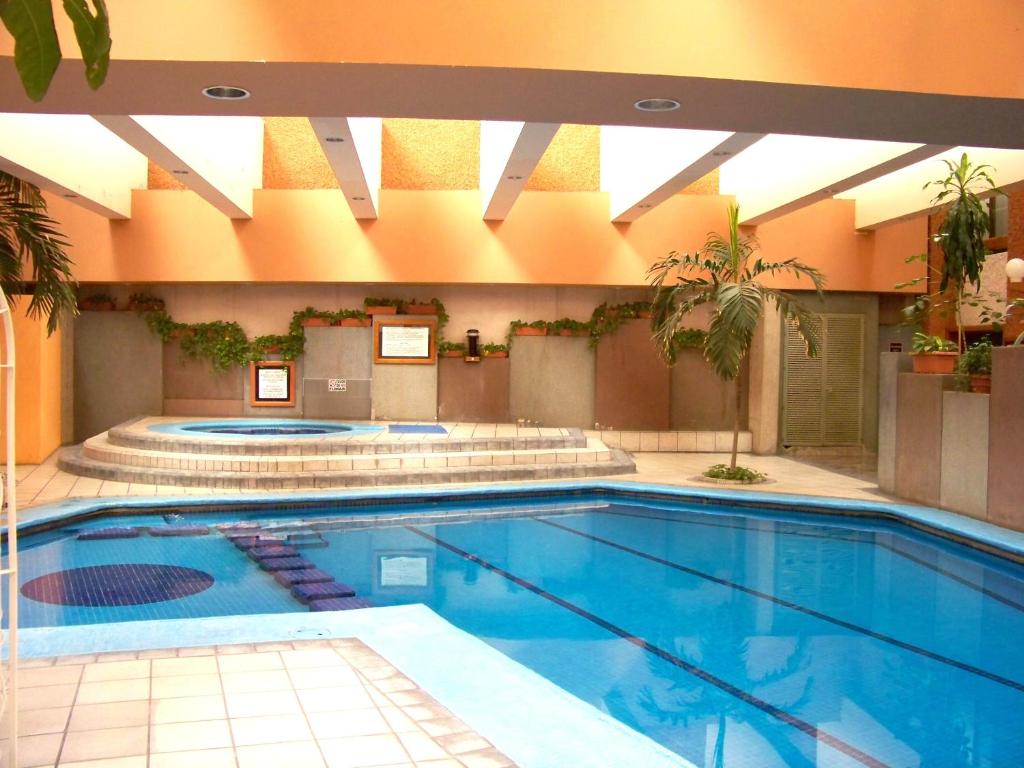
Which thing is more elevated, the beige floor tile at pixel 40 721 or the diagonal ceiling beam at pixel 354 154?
the diagonal ceiling beam at pixel 354 154

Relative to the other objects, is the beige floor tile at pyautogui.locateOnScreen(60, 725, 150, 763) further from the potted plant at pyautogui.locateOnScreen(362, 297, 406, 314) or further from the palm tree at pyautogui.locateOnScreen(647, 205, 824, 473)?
the potted plant at pyautogui.locateOnScreen(362, 297, 406, 314)

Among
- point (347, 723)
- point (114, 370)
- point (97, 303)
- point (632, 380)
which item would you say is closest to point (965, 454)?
point (632, 380)

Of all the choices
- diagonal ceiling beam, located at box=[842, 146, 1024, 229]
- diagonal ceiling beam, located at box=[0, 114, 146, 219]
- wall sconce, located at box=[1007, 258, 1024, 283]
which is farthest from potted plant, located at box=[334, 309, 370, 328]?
wall sconce, located at box=[1007, 258, 1024, 283]

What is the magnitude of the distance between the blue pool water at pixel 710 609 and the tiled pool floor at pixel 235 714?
3.83ft

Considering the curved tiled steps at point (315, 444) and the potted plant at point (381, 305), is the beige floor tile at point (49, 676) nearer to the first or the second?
the curved tiled steps at point (315, 444)

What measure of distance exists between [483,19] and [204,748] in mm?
3416

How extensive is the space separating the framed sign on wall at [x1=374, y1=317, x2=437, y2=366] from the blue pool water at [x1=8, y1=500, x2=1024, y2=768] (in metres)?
4.31

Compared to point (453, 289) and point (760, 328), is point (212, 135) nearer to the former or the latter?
point (453, 289)

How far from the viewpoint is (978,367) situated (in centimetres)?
842

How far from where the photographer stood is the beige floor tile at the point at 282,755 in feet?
9.45

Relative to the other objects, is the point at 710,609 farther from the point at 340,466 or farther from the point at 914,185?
the point at 914,185


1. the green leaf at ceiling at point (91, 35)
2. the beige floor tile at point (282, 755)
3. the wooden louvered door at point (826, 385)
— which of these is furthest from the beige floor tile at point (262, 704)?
the wooden louvered door at point (826, 385)

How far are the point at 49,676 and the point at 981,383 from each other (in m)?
7.78

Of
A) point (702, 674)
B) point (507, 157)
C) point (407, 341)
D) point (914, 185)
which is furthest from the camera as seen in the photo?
point (407, 341)
